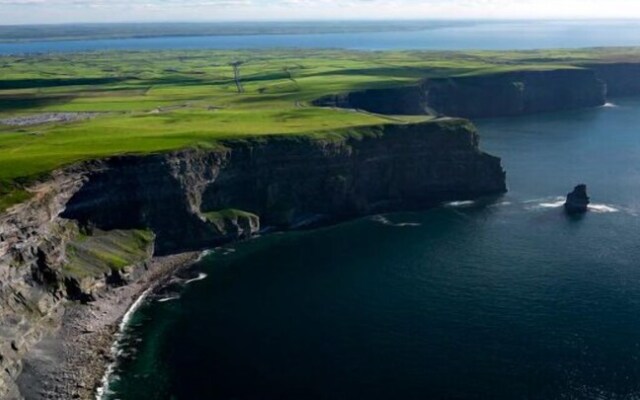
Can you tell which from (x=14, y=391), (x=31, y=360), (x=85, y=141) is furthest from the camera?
(x=85, y=141)

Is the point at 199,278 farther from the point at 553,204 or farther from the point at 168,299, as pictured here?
the point at 553,204

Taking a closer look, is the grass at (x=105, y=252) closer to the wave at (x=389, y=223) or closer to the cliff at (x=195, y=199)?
the cliff at (x=195, y=199)

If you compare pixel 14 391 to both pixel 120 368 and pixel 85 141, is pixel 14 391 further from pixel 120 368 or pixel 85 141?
pixel 85 141

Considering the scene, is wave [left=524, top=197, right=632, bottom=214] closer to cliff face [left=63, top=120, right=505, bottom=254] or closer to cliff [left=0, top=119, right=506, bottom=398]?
cliff [left=0, top=119, right=506, bottom=398]

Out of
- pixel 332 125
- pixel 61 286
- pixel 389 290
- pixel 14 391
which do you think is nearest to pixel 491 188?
pixel 332 125

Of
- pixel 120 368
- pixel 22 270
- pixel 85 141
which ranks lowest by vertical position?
pixel 120 368

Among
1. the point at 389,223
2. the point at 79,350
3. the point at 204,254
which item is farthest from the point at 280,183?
the point at 79,350

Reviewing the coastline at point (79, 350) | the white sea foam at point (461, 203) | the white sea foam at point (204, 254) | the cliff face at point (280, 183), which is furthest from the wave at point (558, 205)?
the coastline at point (79, 350)

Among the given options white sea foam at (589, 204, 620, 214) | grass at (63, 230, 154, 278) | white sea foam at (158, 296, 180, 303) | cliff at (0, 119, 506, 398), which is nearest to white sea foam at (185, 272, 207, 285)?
white sea foam at (158, 296, 180, 303)
